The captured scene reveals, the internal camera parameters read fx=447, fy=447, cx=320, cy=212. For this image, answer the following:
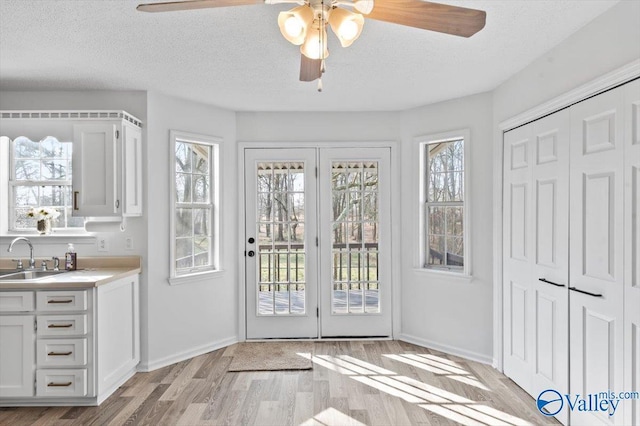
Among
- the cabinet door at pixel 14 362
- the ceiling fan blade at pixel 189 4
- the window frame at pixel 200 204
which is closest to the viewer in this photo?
the ceiling fan blade at pixel 189 4

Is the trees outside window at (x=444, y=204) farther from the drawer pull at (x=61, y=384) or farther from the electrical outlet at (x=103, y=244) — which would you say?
the drawer pull at (x=61, y=384)

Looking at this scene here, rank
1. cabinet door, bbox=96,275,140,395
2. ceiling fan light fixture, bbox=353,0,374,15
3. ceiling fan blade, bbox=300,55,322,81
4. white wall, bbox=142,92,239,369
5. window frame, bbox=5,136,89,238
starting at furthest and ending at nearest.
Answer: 1. white wall, bbox=142,92,239,369
2. window frame, bbox=5,136,89,238
3. cabinet door, bbox=96,275,140,395
4. ceiling fan blade, bbox=300,55,322,81
5. ceiling fan light fixture, bbox=353,0,374,15

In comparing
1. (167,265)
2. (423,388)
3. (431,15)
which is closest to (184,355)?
(167,265)

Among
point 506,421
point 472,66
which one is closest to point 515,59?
point 472,66

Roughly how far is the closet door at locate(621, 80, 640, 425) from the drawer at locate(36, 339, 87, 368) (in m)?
3.46

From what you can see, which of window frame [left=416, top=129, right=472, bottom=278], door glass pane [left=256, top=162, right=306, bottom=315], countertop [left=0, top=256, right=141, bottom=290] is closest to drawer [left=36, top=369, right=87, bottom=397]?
countertop [left=0, top=256, right=141, bottom=290]

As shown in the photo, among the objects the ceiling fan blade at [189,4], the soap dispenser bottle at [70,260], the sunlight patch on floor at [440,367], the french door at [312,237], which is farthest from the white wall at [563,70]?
the soap dispenser bottle at [70,260]

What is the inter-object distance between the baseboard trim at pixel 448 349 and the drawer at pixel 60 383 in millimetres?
3111

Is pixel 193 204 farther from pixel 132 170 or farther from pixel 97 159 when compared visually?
pixel 97 159

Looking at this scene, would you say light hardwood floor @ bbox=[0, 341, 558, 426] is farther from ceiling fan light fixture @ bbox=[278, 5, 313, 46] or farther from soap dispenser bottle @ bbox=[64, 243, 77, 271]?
ceiling fan light fixture @ bbox=[278, 5, 313, 46]

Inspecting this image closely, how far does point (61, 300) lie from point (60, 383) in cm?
60

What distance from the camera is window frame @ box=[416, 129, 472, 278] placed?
4340mm

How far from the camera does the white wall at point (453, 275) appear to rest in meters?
4.22

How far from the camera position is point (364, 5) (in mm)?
1582
